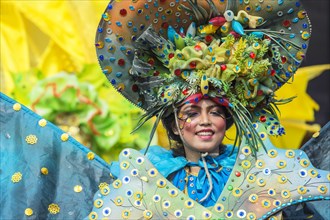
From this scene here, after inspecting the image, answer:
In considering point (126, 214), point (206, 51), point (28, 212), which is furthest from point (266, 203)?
point (28, 212)

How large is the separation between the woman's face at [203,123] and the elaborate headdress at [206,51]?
43 millimetres

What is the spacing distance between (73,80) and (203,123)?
2957mm

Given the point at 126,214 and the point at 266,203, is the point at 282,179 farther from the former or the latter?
the point at 126,214

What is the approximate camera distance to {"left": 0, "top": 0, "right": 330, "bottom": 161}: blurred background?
20.5 ft

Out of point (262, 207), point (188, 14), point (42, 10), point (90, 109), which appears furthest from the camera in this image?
point (42, 10)

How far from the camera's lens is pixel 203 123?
3449 millimetres

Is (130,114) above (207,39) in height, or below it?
below

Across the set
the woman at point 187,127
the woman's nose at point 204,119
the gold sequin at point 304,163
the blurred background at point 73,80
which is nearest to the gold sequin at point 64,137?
the woman at point 187,127

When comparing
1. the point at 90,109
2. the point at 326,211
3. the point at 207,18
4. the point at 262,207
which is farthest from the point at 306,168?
the point at 90,109

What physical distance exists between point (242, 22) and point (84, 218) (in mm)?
917

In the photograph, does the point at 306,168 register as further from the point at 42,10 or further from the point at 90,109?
the point at 42,10

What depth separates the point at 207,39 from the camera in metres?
3.50

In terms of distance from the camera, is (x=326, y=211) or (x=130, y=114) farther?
(x=130, y=114)

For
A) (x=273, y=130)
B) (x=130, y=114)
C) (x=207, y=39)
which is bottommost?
(x=130, y=114)
